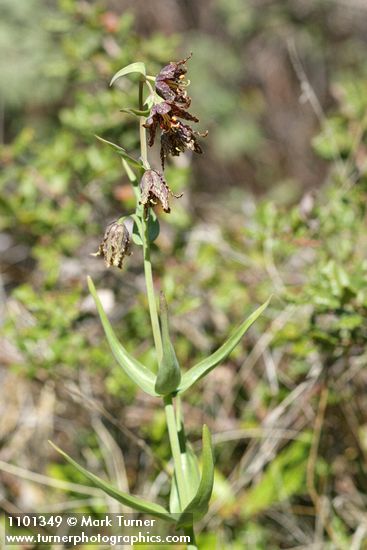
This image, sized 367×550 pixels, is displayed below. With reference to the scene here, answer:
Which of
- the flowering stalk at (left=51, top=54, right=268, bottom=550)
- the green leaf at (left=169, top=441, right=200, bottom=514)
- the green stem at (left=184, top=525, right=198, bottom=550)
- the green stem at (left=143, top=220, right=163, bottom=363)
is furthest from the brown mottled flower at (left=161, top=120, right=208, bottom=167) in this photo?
the green stem at (left=184, top=525, right=198, bottom=550)

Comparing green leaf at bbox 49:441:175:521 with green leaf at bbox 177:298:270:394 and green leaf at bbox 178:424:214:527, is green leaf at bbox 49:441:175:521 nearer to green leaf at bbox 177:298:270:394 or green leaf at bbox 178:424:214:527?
green leaf at bbox 178:424:214:527

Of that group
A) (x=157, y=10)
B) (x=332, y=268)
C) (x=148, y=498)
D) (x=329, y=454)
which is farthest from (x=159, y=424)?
(x=157, y=10)

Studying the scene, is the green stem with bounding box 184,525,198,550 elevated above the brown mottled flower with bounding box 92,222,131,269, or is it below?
below

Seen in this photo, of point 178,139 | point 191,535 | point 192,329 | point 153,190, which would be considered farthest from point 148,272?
point 192,329

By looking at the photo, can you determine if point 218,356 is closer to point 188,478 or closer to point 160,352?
point 160,352

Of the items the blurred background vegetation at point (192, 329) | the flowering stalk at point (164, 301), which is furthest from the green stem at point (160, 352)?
the blurred background vegetation at point (192, 329)

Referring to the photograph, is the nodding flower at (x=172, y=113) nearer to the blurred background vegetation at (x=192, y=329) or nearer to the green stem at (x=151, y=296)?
the green stem at (x=151, y=296)

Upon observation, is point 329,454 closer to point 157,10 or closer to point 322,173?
point 322,173
